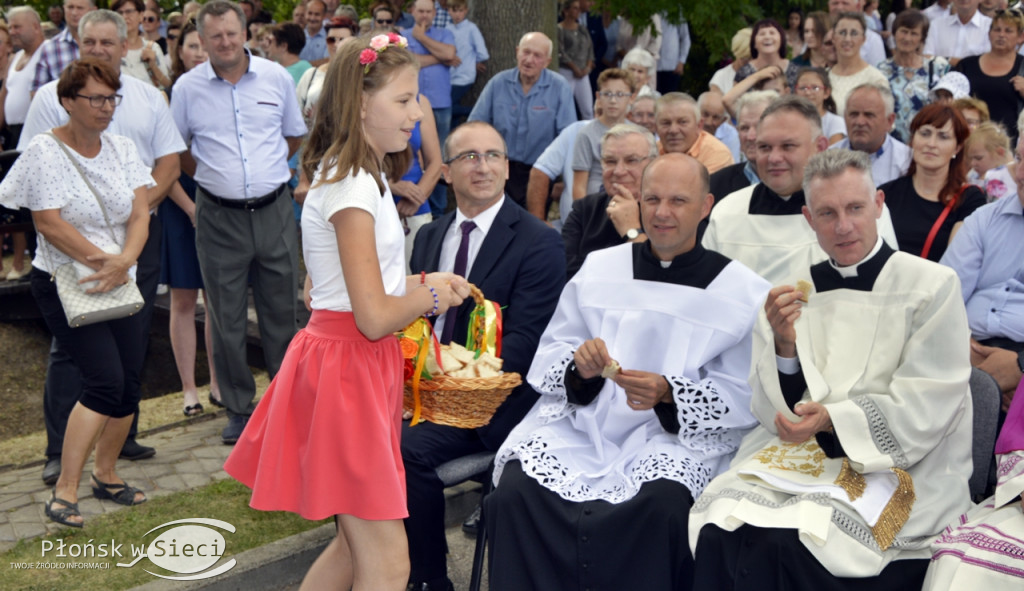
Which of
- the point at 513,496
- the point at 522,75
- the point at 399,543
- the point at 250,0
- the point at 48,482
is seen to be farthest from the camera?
the point at 250,0

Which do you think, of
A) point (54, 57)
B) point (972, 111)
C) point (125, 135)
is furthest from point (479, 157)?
point (54, 57)

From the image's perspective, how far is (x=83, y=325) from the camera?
16.1 ft

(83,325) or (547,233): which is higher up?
(547,233)

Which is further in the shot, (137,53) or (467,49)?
(467,49)

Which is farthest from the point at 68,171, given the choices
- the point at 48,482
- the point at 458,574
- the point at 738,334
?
the point at 738,334

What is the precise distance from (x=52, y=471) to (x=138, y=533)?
949 millimetres

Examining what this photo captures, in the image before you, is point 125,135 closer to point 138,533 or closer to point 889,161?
point 138,533

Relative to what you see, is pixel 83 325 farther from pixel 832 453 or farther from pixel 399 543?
pixel 832 453

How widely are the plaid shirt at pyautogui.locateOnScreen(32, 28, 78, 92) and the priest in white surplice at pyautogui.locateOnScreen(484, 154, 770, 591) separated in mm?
4736

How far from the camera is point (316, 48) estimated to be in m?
11.4

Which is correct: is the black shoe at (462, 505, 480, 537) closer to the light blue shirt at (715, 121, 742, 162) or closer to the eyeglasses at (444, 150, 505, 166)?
the eyeglasses at (444, 150, 505, 166)

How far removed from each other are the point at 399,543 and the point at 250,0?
10528 millimetres

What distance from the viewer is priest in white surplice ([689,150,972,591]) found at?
346cm

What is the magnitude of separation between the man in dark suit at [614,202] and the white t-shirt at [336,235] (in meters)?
2.25
